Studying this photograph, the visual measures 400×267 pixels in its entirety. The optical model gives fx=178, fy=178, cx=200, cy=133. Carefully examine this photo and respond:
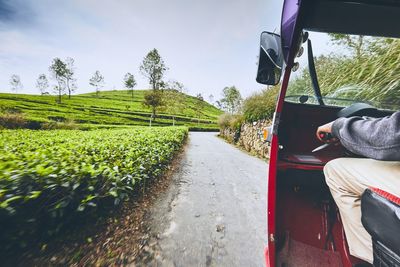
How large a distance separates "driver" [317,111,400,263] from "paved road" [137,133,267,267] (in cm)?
158

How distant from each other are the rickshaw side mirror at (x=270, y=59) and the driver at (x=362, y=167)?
67 centimetres

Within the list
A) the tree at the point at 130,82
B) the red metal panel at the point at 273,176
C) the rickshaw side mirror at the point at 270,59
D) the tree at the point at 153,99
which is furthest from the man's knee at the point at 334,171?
the tree at the point at 130,82

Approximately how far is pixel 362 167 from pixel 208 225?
270 cm

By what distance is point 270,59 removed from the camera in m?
1.61

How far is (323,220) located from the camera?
2074mm

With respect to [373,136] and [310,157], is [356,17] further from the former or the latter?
[310,157]

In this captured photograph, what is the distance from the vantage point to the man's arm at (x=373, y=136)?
3.08 ft

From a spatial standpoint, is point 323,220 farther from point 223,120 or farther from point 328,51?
point 223,120

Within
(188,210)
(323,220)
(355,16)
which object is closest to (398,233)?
(323,220)

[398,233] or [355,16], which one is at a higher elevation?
[355,16]

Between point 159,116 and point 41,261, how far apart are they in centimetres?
5432

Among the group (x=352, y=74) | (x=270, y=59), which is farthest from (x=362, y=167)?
(x=352, y=74)

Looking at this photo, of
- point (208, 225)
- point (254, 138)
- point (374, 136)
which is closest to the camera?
point (374, 136)

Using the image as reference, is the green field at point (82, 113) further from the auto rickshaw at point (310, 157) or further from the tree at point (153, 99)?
the auto rickshaw at point (310, 157)
